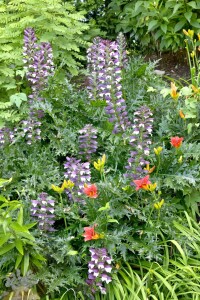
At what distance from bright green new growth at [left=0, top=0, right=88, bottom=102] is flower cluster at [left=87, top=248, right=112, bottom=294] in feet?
5.48

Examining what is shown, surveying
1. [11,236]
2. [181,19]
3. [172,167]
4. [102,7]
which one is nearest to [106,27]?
[102,7]

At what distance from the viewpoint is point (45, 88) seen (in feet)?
9.87

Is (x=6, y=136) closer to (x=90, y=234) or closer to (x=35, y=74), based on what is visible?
(x=35, y=74)

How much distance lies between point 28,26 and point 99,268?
2.19 metres

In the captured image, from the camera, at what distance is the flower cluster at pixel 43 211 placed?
234cm

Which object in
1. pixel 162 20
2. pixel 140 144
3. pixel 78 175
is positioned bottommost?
pixel 78 175

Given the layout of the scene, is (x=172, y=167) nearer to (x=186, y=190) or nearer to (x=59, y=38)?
(x=186, y=190)

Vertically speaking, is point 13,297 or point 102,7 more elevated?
point 102,7

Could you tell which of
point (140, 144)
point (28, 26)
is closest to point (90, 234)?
point (140, 144)

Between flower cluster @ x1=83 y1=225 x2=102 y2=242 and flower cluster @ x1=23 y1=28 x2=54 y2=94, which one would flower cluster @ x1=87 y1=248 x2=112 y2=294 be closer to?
flower cluster @ x1=83 y1=225 x2=102 y2=242

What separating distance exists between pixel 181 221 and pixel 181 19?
2187mm

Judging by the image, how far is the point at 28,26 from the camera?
369cm

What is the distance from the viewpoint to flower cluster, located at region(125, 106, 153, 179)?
250 cm

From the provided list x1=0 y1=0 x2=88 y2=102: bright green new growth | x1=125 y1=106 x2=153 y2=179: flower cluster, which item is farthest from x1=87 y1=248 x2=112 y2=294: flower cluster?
x1=0 y1=0 x2=88 y2=102: bright green new growth
